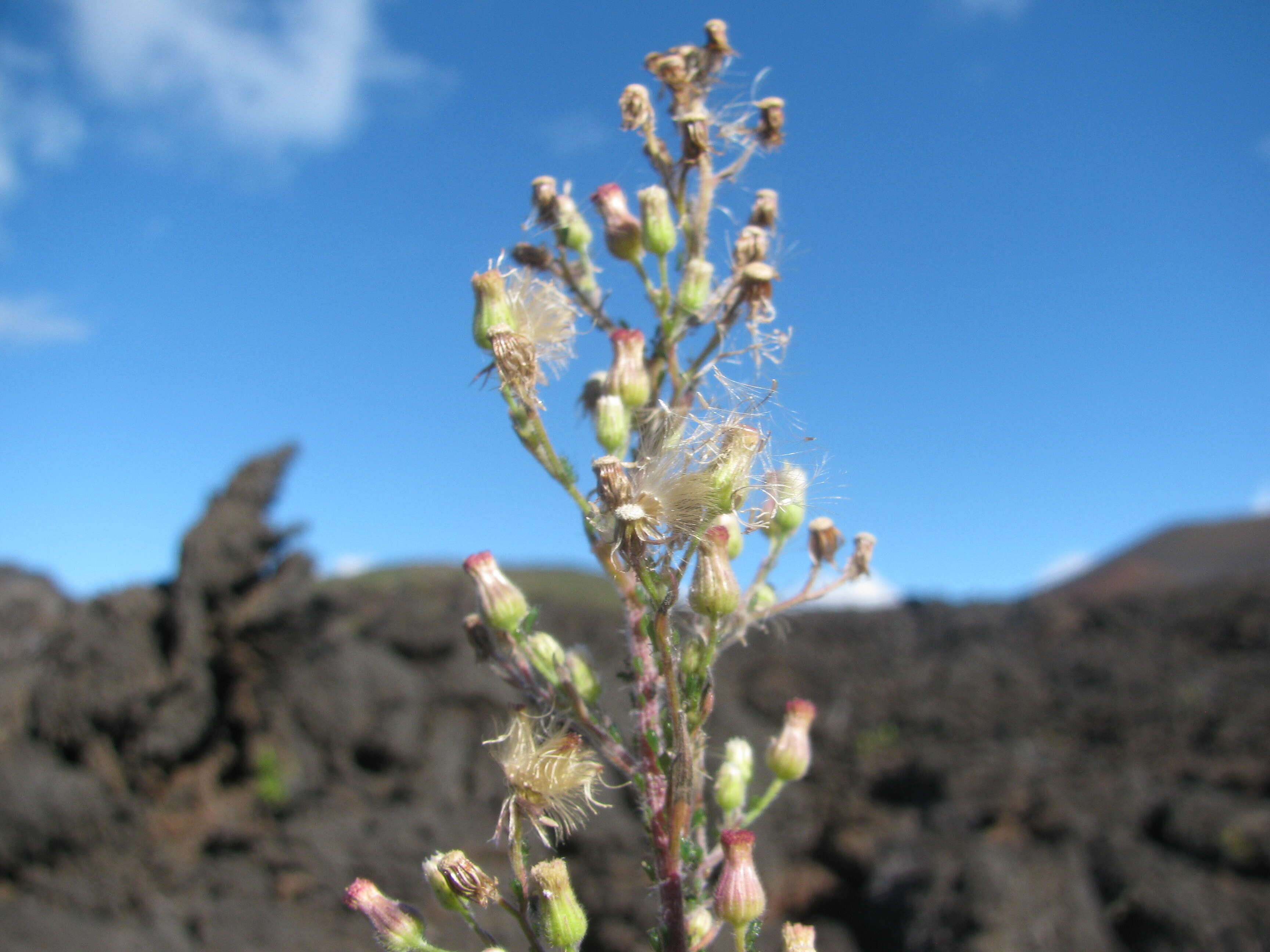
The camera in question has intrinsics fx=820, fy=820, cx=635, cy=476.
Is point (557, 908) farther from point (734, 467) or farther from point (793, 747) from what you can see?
point (734, 467)

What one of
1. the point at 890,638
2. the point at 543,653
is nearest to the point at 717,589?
the point at 543,653

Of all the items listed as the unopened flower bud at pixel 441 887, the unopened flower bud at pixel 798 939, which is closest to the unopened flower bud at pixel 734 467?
the unopened flower bud at pixel 798 939

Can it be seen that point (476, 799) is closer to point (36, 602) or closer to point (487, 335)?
point (36, 602)

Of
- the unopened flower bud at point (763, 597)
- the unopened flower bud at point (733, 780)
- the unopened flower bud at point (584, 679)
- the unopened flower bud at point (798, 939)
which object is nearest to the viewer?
the unopened flower bud at point (798, 939)

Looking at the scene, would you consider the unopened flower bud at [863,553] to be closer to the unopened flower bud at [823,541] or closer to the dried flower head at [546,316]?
the unopened flower bud at [823,541]

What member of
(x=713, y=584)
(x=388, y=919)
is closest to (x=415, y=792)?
(x=388, y=919)

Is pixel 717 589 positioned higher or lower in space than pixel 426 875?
higher
